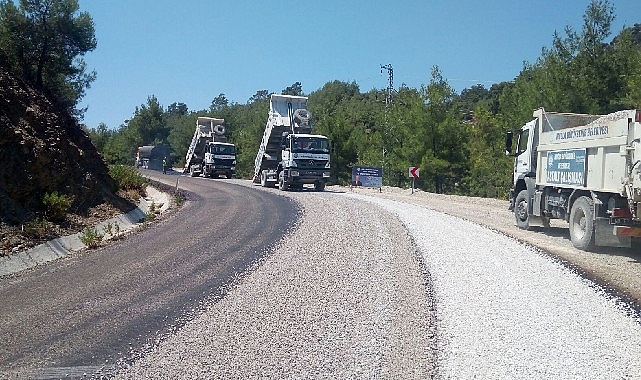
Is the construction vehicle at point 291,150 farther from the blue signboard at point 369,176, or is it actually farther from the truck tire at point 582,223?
the truck tire at point 582,223

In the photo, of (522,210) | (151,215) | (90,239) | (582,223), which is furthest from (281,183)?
(582,223)

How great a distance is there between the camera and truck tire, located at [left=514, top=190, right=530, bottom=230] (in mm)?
16228

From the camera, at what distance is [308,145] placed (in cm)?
2991

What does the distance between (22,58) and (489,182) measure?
28.6 m

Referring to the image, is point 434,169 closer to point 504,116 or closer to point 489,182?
point 489,182

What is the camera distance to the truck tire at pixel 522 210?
16.2 metres

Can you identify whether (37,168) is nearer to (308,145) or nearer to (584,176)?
(584,176)

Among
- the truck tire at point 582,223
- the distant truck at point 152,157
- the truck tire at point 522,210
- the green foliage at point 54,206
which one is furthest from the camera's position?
the distant truck at point 152,157

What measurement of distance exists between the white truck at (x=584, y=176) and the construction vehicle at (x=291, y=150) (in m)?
14.2

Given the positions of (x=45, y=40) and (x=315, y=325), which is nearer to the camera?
(x=315, y=325)

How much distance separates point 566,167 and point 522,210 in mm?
2823

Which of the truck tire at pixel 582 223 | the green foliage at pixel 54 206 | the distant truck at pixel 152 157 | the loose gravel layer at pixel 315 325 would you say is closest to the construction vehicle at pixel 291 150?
the green foliage at pixel 54 206

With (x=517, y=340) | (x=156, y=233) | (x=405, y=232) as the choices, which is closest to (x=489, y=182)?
(x=405, y=232)

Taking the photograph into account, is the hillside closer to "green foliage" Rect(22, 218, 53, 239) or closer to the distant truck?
"green foliage" Rect(22, 218, 53, 239)
